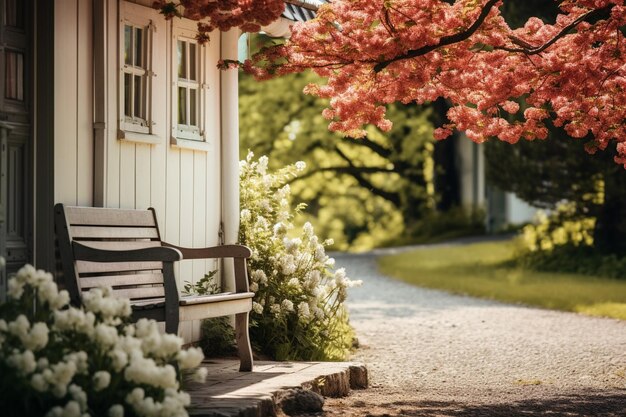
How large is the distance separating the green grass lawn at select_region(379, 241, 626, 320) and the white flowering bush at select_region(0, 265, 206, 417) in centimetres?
951

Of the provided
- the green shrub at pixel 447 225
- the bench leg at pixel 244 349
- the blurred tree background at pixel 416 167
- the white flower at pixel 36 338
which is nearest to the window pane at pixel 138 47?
the bench leg at pixel 244 349

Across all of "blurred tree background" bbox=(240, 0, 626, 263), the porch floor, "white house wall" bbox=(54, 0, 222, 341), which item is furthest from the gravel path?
"blurred tree background" bbox=(240, 0, 626, 263)

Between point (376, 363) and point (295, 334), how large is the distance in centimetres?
126

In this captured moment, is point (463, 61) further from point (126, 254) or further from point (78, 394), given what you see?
point (78, 394)

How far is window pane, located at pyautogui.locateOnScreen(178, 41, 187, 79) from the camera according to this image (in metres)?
8.21

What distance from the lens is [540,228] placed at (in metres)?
20.7

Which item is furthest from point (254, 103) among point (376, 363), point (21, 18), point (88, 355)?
point (88, 355)

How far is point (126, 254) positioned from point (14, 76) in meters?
1.23

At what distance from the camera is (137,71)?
7406 millimetres

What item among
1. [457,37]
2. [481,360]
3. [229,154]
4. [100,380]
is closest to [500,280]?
[481,360]

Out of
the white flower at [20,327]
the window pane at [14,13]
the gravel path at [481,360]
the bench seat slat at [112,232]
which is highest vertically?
the window pane at [14,13]

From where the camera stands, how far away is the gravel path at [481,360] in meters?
6.90

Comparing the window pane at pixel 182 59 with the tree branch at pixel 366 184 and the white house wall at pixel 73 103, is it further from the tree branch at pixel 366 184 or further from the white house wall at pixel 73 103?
the tree branch at pixel 366 184

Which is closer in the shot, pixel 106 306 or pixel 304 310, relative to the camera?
pixel 106 306
